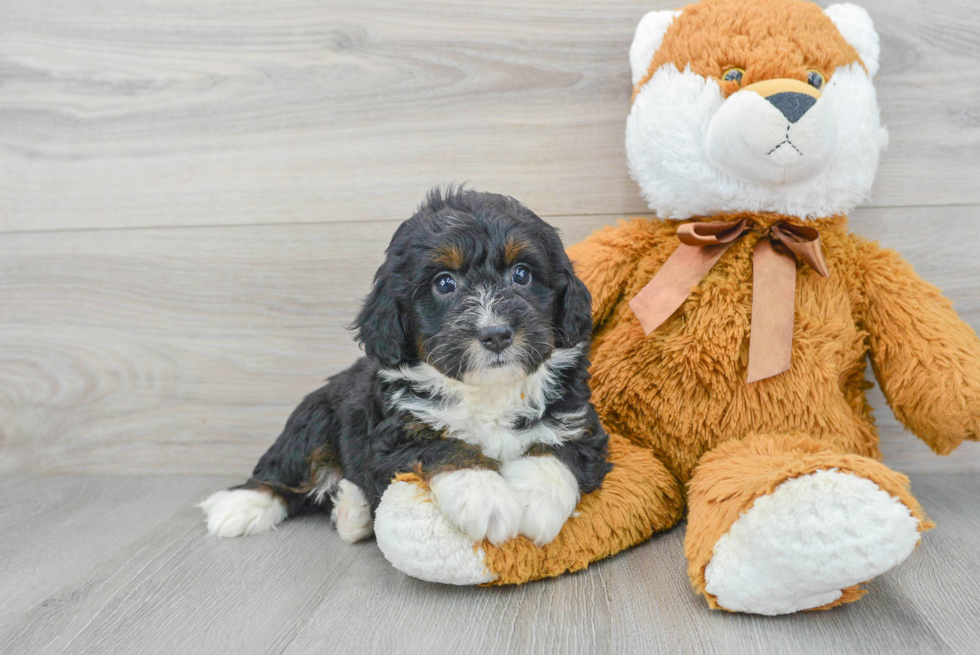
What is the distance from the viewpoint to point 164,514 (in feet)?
6.87

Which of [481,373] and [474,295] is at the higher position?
[474,295]

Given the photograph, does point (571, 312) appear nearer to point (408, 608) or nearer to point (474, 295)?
point (474, 295)

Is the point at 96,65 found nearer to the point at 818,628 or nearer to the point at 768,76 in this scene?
the point at 768,76

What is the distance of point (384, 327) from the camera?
1481 mm

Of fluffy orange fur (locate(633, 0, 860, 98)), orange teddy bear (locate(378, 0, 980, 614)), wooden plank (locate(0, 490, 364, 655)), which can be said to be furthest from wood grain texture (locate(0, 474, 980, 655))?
fluffy orange fur (locate(633, 0, 860, 98))

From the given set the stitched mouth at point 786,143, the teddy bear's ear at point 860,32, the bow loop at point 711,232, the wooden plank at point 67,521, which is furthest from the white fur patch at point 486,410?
the teddy bear's ear at point 860,32

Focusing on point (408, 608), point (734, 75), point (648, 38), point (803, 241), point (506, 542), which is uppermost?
point (648, 38)

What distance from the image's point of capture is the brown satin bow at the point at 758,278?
5.31ft

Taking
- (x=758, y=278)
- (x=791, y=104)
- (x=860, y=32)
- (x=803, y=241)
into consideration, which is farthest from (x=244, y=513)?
(x=860, y=32)

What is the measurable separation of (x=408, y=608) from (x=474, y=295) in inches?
24.9

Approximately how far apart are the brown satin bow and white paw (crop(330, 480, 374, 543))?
828 millimetres

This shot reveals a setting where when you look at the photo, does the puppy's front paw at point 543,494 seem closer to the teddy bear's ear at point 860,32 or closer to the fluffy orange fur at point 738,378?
the fluffy orange fur at point 738,378

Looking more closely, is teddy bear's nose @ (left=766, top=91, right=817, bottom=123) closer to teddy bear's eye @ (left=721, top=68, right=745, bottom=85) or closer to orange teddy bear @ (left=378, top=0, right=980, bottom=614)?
orange teddy bear @ (left=378, top=0, right=980, bottom=614)

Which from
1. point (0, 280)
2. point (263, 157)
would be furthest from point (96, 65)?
point (0, 280)
